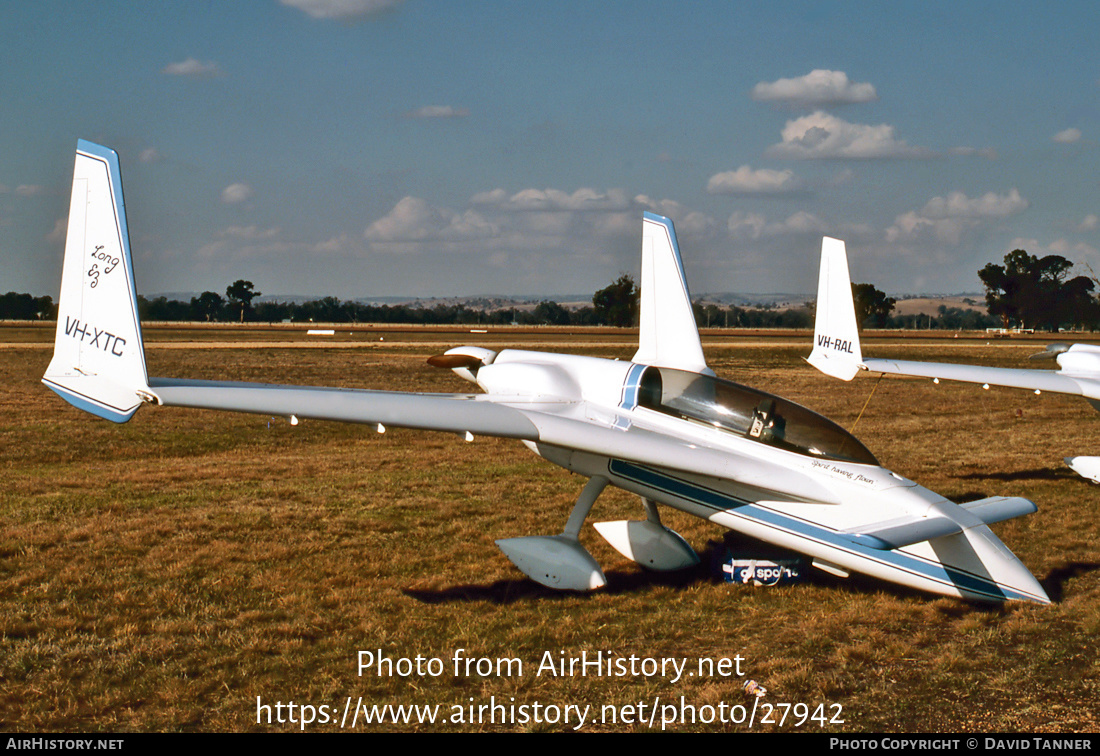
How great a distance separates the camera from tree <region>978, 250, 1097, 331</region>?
399 feet

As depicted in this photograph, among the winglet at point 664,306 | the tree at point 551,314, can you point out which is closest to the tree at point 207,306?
the tree at point 551,314

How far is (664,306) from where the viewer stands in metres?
10.8

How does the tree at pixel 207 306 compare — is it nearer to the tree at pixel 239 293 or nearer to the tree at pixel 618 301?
the tree at pixel 239 293

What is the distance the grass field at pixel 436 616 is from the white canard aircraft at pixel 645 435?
435 mm

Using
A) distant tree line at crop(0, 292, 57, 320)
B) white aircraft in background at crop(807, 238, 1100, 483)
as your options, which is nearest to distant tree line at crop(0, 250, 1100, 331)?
distant tree line at crop(0, 292, 57, 320)

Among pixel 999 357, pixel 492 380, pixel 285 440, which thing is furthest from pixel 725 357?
pixel 492 380

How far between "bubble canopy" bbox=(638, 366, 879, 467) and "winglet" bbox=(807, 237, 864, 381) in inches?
162

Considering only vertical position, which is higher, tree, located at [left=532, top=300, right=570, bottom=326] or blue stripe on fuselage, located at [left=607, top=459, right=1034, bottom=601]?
tree, located at [left=532, top=300, right=570, bottom=326]

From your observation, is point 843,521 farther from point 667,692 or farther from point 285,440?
point 285,440

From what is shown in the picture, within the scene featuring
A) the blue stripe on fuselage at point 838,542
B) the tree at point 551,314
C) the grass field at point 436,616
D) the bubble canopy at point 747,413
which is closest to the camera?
the grass field at point 436,616

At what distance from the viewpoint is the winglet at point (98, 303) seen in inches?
265

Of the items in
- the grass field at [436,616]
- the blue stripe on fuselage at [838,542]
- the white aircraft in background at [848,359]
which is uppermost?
the white aircraft in background at [848,359]

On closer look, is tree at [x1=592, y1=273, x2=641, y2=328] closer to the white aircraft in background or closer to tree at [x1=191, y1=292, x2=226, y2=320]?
tree at [x1=191, y1=292, x2=226, y2=320]

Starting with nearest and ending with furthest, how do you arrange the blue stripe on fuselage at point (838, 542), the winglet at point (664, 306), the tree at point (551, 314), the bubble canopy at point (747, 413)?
the blue stripe on fuselage at point (838, 542) < the bubble canopy at point (747, 413) < the winglet at point (664, 306) < the tree at point (551, 314)
